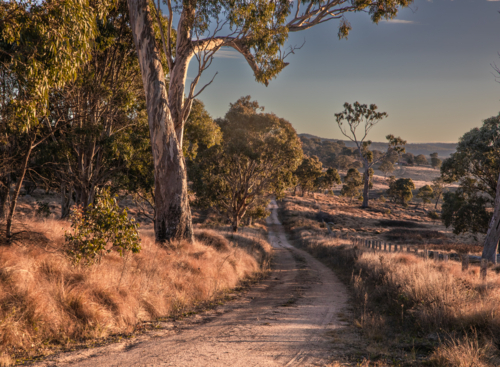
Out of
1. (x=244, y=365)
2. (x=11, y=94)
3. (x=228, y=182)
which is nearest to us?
(x=244, y=365)

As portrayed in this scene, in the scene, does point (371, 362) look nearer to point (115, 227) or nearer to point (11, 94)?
point (115, 227)

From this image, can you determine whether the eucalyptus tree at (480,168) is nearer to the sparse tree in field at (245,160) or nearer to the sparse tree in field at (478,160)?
the sparse tree in field at (478,160)

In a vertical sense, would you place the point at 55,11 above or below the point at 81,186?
above

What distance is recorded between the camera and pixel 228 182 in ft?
89.7

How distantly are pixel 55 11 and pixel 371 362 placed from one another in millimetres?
9139

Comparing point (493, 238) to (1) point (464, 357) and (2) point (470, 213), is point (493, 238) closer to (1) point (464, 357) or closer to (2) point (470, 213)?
(2) point (470, 213)

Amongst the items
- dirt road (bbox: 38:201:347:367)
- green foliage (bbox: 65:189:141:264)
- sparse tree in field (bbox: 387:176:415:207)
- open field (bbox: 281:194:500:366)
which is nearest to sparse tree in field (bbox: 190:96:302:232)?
open field (bbox: 281:194:500:366)

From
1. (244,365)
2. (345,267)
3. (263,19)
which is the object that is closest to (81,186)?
(263,19)

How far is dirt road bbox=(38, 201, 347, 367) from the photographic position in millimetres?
4410

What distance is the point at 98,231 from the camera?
6723 millimetres

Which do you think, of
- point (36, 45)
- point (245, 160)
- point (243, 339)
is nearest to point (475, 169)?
point (245, 160)

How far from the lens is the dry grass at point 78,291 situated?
459cm

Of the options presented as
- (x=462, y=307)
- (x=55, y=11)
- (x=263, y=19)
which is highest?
(x=263, y=19)

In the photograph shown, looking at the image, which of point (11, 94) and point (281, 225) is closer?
point (11, 94)
